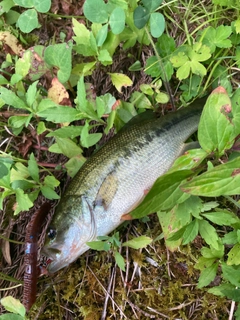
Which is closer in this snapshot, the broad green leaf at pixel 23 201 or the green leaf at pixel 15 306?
the green leaf at pixel 15 306

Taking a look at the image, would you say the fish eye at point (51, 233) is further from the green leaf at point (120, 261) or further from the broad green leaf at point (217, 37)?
the broad green leaf at point (217, 37)

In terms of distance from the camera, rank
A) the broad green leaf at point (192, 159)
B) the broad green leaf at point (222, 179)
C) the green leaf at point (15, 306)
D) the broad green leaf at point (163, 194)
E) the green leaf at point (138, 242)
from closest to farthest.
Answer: the broad green leaf at point (222, 179)
the broad green leaf at point (163, 194)
the broad green leaf at point (192, 159)
the green leaf at point (15, 306)
the green leaf at point (138, 242)

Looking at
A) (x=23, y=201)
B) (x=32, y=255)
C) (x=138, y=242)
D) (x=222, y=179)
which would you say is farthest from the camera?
(x=32, y=255)

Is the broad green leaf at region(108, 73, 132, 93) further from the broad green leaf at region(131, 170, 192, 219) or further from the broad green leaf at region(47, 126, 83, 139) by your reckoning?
the broad green leaf at region(131, 170, 192, 219)

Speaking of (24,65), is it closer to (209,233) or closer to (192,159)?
(192,159)

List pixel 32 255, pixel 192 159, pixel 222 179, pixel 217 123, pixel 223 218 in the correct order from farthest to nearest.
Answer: pixel 32 255
pixel 223 218
pixel 192 159
pixel 217 123
pixel 222 179

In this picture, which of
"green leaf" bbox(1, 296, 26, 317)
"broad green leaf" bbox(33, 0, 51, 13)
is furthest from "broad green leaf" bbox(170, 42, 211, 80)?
"green leaf" bbox(1, 296, 26, 317)

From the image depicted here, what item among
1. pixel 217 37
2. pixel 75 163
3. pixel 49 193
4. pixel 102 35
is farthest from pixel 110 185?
pixel 217 37

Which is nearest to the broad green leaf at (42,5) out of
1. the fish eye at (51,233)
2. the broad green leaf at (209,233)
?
the fish eye at (51,233)

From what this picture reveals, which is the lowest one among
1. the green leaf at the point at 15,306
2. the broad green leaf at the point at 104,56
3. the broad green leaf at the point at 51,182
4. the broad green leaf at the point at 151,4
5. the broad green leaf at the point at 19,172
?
the green leaf at the point at 15,306
